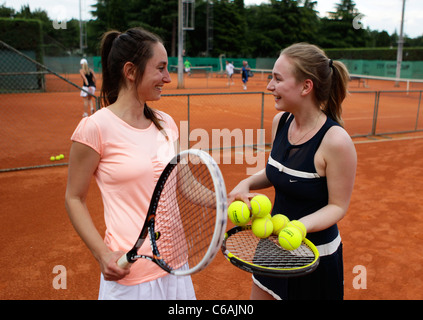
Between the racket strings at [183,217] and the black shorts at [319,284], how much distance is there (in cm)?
65

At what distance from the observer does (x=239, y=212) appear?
6.70ft

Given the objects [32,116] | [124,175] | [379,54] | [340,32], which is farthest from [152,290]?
[340,32]

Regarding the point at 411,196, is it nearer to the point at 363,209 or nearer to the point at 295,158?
the point at 363,209

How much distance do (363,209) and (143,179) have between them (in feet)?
16.2

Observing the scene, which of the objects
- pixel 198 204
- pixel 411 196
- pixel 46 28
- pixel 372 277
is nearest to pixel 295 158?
pixel 198 204

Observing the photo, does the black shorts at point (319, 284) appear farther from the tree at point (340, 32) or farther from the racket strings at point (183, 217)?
the tree at point (340, 32)

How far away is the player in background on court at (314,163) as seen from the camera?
Result: 6.73 feet

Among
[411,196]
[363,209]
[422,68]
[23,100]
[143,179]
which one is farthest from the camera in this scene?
[422,68]

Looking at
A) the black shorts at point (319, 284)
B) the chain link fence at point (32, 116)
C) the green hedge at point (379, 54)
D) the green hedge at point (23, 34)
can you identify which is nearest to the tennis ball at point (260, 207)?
the black shorts at point (319, 284)

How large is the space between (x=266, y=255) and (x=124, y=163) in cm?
89

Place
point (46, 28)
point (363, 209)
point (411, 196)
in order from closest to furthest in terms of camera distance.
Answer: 1. point (363, 209)
2. point (411, 196)
3. point (46, 28)

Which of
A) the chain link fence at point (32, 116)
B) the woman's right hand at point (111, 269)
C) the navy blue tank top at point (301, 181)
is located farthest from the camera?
the chain link fence at point (32, 116)

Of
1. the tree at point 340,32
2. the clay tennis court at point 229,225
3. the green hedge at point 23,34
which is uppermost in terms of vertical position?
the tree at point 340,32
